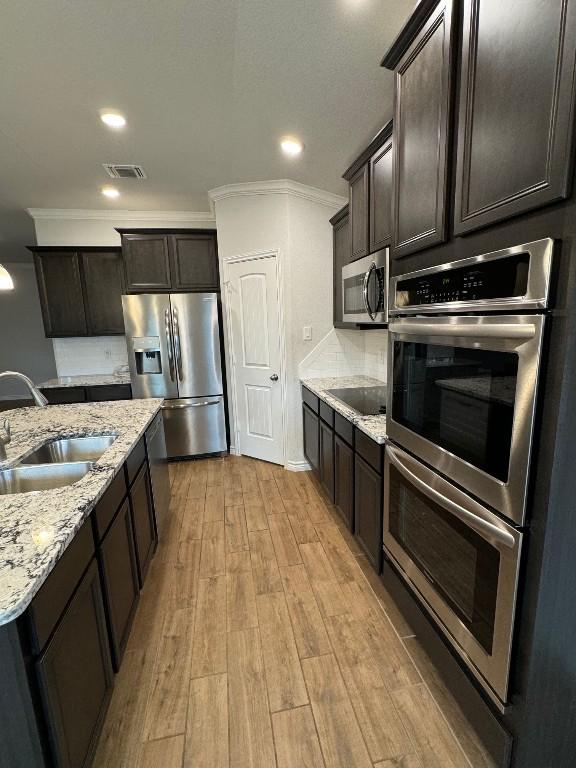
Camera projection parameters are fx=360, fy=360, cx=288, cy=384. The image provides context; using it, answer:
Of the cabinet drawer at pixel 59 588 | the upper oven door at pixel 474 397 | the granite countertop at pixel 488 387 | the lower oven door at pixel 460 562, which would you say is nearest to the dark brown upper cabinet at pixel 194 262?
the upper oven door at pixel 474 397

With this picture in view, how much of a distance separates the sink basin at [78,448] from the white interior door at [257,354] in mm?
1858

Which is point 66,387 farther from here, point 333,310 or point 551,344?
point 551,344

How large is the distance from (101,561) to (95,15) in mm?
2215

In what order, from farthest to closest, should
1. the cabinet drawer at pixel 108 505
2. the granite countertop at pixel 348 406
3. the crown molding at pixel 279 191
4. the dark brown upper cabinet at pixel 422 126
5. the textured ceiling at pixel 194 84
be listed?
the crown molding at pixel 279 191 < the granite countertop at pixel 348 406 < the textured ceiling at pixel 194 84 < the cabinet drawer at pixel 108 505 < the dark brown upper cabinet at pixel 422 126

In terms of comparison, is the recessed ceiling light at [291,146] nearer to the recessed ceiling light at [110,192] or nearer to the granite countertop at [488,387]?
the recessed ceiling light at [110,192]

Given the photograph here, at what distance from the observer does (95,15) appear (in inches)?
59.5

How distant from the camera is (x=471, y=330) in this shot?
1.08 meters

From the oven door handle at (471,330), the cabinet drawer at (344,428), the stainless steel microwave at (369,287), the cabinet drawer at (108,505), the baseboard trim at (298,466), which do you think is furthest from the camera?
the baseboard trim at (298,466)

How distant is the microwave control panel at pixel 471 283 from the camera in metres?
0.94

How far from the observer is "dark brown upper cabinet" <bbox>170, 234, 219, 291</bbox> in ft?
12.2

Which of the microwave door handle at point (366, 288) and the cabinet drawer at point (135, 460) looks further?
the microwave door handle at point (366, 288)

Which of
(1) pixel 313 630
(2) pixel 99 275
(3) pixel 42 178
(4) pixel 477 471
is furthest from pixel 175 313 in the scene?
(4) pixel 477 471

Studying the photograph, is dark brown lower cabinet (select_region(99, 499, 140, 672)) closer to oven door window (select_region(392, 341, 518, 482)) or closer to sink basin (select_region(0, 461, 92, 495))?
sink basin (select_region(0, 461, 92, 495))

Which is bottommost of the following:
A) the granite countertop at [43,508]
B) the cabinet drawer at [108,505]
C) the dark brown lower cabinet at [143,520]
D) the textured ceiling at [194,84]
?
the dark brown lower cabinet at [143,520]
